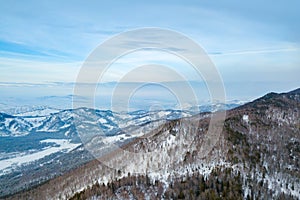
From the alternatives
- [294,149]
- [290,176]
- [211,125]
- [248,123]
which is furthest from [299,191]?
[248,123]

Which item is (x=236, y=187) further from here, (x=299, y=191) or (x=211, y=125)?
(x=211, y=125)

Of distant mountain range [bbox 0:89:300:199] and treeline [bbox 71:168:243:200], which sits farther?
distant mountain range [bbox 0:89:300:199]

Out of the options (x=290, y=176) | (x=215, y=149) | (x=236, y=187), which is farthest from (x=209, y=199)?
(x=290, y=176)

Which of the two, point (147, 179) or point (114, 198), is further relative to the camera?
point (147, 179)

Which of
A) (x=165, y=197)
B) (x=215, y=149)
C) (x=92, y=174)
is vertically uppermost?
(x=215, y=149)

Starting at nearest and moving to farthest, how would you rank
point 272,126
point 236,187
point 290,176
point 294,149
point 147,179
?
point 236,187
point 147,179
point 290,176
point 294,149
point 272,126

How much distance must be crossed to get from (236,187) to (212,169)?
32.6ft

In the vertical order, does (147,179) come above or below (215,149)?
below

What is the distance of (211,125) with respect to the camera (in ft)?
397

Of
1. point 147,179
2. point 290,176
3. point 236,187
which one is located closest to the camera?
point 236,187

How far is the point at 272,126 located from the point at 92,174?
81.0 metres

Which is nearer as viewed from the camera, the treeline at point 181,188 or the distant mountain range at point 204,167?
the treeline at point 181,188

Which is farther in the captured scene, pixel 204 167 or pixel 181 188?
pixel 204 167

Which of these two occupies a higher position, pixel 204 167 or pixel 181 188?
pixel 204 167
